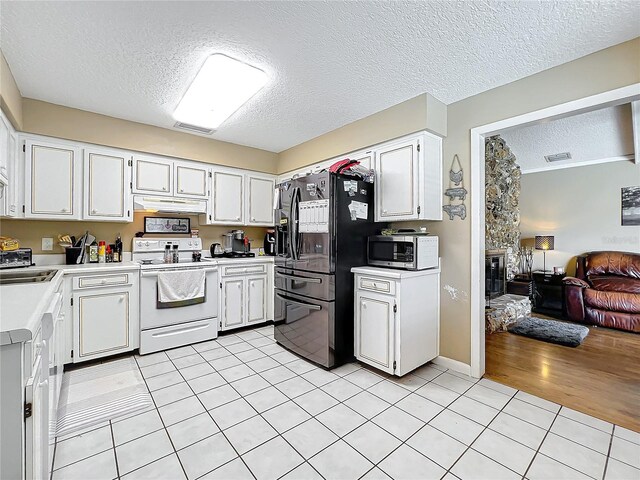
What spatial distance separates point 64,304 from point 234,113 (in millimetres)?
2318

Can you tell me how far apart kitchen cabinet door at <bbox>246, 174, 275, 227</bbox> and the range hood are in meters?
0.65

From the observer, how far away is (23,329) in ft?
3.15

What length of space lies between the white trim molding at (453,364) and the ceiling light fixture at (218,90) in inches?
116

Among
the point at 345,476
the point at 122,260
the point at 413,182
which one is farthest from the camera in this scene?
the point at 122,260

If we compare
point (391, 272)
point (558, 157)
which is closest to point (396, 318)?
point (391, 272)

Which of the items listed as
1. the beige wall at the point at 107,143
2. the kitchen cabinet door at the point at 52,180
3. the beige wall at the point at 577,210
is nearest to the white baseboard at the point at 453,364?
the beige wall at the point at 107,143

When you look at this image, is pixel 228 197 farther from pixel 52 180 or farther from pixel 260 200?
pixel 52 180

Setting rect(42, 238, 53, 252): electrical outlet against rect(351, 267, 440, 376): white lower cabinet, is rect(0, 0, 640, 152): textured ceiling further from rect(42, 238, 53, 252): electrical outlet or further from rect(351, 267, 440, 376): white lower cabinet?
rect(351, 267, 440, 376): white lower cabinet

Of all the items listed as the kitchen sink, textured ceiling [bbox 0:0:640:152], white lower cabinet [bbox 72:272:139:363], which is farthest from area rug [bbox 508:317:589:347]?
the kitchen sink

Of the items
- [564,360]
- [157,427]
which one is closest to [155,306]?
[157,427]

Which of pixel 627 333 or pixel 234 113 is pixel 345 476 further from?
pixel 627 333

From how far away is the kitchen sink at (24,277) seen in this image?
197cm

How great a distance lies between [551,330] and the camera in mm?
3916

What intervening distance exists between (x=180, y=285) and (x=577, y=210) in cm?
637
